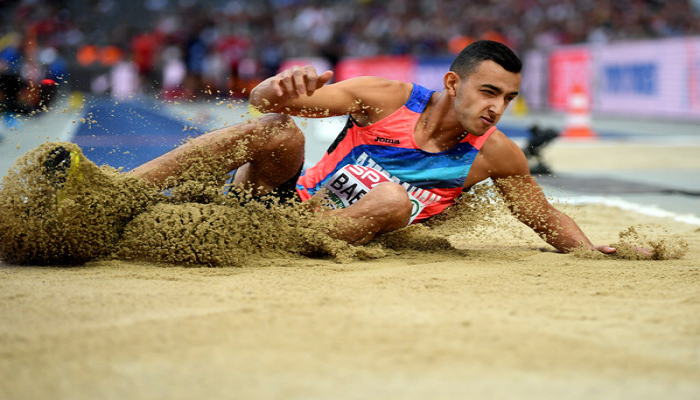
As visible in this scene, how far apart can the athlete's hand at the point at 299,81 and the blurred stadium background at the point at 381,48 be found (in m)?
5.93

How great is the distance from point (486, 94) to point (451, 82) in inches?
7.9

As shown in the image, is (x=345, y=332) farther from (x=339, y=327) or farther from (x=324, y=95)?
(x=324, y=95)

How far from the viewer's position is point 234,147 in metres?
3.21

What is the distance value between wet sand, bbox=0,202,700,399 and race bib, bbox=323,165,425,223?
44 centimetres

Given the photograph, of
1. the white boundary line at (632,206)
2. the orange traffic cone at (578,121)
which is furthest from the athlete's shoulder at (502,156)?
the orange traffic cone at (578,121)

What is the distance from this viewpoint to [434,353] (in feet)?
6.07

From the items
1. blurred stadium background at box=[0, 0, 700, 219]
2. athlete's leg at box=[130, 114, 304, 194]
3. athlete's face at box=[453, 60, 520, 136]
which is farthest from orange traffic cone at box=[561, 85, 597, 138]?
athlete's leg at box=[130, 114, 304, 194]

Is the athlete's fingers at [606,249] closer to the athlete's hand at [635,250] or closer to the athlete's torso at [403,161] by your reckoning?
the athlete's hand at [635,250]

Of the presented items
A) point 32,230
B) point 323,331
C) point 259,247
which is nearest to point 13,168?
point 32,230

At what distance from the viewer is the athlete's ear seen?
329cm

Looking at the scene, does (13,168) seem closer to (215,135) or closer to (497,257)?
(215,135)

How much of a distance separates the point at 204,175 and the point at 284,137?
393mm

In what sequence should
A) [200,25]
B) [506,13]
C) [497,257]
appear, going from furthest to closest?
[200,25] → [506,13] → [497,257]

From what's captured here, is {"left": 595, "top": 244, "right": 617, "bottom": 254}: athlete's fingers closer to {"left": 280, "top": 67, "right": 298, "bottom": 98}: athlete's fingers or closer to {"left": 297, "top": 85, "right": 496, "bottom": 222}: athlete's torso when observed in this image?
{"left": 297, "top": 85, "right": 496, "bottom": 222}: athlete's torso
